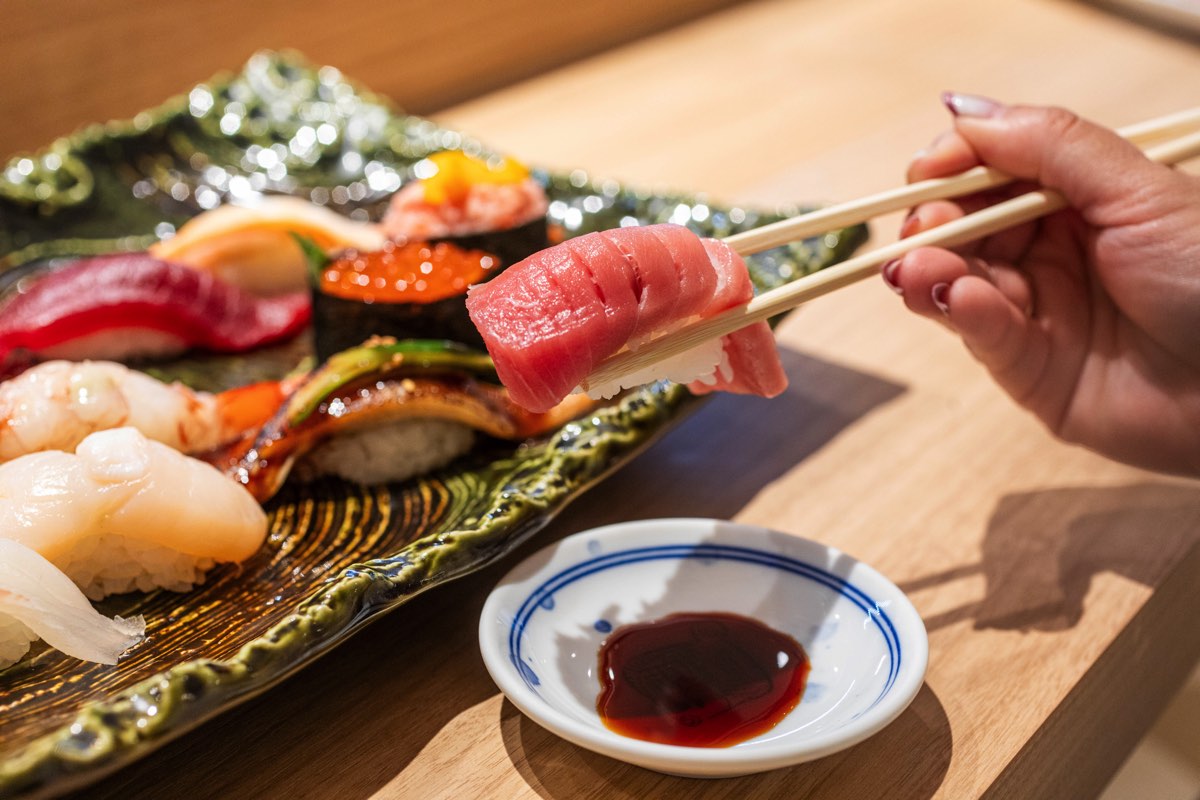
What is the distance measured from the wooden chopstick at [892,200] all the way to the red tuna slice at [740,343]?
0.27 feet

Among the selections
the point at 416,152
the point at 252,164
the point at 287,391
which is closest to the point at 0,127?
the point at 252,164

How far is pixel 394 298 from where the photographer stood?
193 centimetres

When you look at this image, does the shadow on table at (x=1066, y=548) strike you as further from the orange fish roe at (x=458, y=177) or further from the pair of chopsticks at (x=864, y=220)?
the orange fish roe at (x=458, y=177)

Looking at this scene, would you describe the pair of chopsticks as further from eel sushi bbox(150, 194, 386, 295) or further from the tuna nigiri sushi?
the tuna nigiri sushi

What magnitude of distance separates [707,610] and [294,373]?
112 cm

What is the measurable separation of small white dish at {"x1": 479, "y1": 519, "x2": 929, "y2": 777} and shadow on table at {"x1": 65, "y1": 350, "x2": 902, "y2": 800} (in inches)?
5.0

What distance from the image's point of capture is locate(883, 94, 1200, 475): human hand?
5.12ft

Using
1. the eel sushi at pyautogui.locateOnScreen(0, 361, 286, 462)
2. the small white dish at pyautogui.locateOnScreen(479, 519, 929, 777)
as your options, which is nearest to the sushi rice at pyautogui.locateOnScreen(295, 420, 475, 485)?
the eel sushi at pyautogui.locateOnScreen(0, 361, 286, 462)

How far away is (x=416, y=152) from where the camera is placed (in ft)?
8.97

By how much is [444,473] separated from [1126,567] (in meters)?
1.06

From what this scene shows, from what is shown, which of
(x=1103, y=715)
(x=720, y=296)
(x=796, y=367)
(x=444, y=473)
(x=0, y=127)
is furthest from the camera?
(x=0, y=127)

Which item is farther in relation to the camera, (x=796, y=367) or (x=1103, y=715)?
(x=796, y=367)

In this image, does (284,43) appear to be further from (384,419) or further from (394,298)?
(384,419)

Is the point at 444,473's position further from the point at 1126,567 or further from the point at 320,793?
the point at 1126,567
